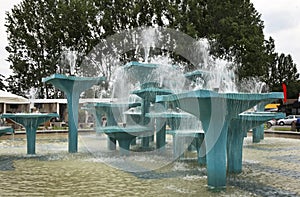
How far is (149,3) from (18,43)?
39.5 feet

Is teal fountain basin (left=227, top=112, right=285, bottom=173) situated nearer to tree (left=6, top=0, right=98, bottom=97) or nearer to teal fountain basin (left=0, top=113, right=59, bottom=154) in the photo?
teal fountain basin (left=0, top=113, right=59, bottom=154)

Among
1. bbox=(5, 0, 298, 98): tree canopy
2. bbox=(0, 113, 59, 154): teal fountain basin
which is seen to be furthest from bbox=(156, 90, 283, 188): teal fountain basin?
bbox=(5, 0, 298, 98): tree canopy

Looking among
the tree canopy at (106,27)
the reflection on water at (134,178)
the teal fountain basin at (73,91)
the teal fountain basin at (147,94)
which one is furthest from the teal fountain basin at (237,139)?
the tree canopy at (106,27)

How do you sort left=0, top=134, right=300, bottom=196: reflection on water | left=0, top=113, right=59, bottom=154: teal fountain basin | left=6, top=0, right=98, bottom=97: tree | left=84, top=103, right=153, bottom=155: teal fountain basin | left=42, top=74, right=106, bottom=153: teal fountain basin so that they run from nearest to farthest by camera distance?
left=0, top=134, right=300, bottom=196: reflection on water, left=84, top=103, right=153, bottom=155: teal fountain basin, left=0, top=113, right=59, bottom=154: teal fountain basin, left=42, top=74, right=106, bottom=153: teal fountain basin, left=6, top=0, right=98, bottom=97: tree

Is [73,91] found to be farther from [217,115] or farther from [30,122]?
[217,115]

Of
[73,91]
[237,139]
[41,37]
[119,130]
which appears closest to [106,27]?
[41,37]

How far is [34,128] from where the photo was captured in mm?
11953

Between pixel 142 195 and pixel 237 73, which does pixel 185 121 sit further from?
pixel 237 73

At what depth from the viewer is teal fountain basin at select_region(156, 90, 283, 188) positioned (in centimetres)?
629

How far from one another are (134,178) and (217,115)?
2157 mm

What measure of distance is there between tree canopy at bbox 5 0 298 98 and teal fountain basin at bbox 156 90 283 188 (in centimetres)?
1963

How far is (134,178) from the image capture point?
24.4 feet

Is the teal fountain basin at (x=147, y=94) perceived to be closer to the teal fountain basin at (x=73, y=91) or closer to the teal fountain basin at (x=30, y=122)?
the teal fountain basin at (x=73, y=91)

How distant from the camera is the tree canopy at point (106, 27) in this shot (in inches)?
1057
